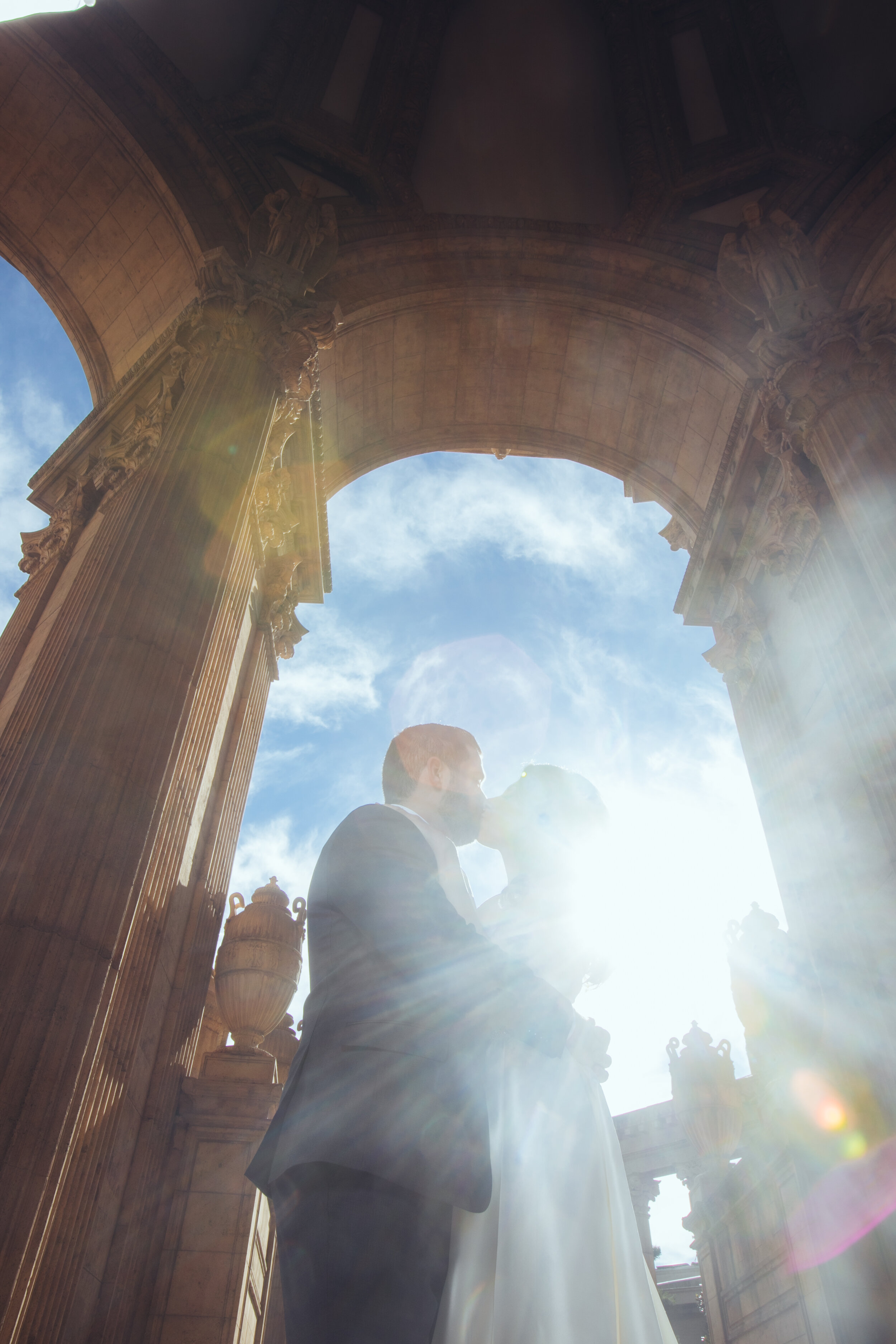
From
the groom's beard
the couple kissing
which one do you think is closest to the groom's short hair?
the groom's beard

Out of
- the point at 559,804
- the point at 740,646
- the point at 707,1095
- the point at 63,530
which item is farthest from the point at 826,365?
the point at 707,1095

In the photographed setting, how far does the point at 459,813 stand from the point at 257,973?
5186 millimetres

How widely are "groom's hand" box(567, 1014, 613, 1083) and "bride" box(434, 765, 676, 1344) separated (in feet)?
0.12

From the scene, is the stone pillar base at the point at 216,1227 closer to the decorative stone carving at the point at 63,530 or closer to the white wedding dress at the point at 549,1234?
the white wedding dress at the point at 549,1234

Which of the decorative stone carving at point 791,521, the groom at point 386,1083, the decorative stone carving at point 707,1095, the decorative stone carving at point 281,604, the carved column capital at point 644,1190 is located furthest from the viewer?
the carved column capital at point 644,1190

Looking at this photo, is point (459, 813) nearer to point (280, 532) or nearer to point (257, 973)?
point (257, 973)

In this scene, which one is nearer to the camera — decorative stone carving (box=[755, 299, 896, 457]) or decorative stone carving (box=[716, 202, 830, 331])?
decorative stone carving (box=[755, 299, 896, 457])

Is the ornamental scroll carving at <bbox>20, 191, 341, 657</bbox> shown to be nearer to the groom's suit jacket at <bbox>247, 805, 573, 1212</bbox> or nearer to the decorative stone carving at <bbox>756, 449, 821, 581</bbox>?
the decorative stone carving at <bbox>756, 449, 821, 581</bbox>

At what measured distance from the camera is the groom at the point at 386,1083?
58.9 inches

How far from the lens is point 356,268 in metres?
11.0

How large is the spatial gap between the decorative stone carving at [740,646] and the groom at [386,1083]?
9.46 metres

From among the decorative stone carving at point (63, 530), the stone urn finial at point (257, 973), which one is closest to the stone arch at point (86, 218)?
the decorative stone carving at point (63, 530)

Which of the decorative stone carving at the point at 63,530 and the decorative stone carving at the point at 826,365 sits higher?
the decorative stone carving at the point at 826,365

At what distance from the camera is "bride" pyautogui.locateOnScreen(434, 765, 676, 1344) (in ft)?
5.38
